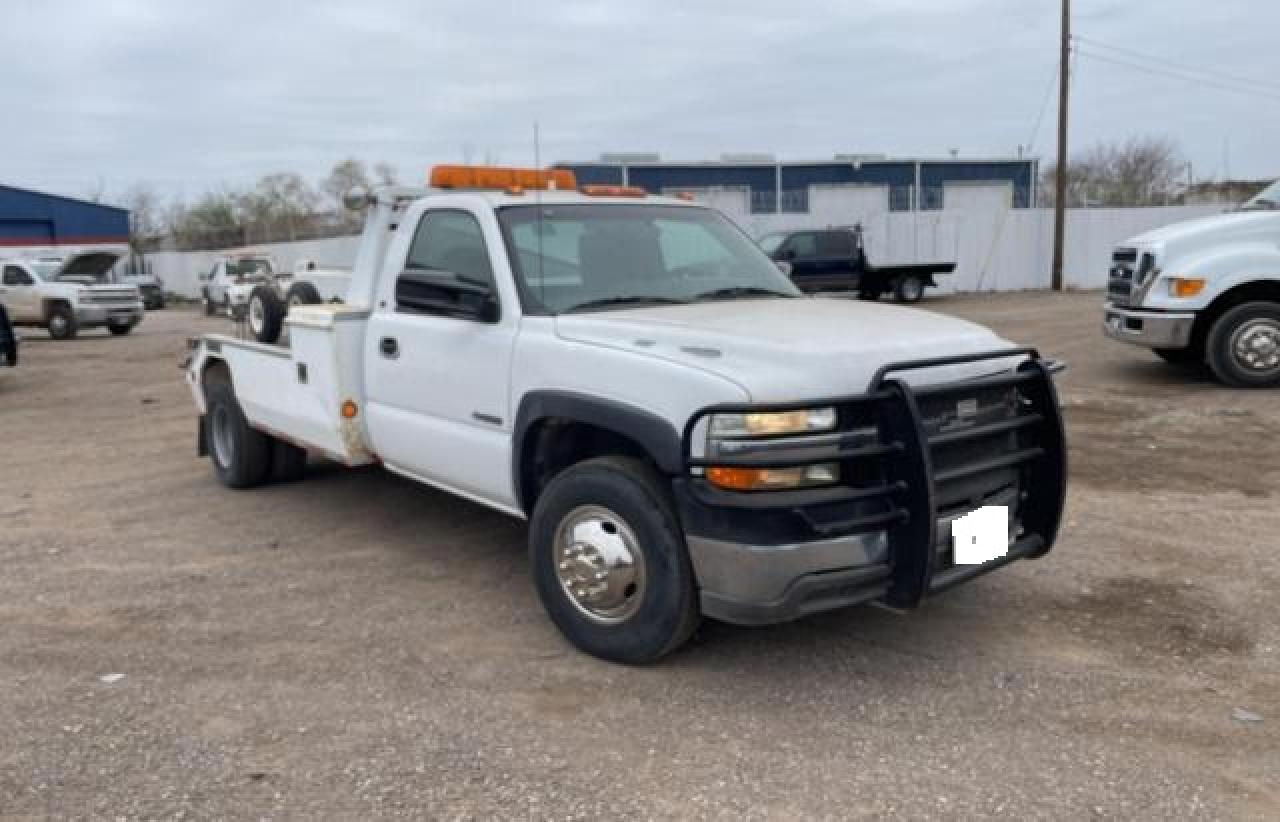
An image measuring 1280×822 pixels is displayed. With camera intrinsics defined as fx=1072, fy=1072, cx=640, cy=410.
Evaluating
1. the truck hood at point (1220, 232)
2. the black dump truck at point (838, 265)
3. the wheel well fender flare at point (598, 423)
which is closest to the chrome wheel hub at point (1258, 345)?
the truck hood at point (1220, 232)

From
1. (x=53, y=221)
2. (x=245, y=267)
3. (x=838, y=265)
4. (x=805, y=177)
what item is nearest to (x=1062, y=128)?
(x=838, y=265)

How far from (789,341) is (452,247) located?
2.02 metres

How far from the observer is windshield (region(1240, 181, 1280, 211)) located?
1046cm

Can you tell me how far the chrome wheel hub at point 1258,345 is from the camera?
10023 mm

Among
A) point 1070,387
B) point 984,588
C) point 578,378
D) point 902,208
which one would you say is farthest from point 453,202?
point 902,208

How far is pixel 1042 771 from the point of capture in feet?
11.0

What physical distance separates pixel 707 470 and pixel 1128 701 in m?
1.76

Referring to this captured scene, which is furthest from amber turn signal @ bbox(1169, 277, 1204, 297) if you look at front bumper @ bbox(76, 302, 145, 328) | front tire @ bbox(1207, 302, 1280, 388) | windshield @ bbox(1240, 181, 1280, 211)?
front bumper @ bbox(76, 302, 145, 328)

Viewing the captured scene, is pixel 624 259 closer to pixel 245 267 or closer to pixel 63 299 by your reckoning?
pixel 63 299

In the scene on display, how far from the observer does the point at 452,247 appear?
5176mm

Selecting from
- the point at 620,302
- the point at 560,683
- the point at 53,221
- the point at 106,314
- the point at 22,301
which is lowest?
the point at 560,683

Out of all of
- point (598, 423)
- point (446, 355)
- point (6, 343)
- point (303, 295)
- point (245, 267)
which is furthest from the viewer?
point (245, 267)

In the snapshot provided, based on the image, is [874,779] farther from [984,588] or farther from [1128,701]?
[984,588]

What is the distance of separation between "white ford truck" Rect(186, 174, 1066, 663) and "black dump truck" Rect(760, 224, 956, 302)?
19.2 metres
